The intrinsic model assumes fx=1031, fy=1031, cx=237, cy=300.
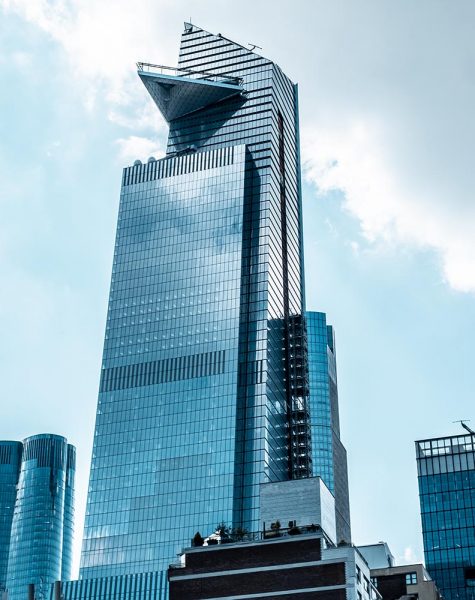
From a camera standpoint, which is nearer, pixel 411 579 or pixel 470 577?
pixel 411 579

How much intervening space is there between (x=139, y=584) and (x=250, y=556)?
107 metres

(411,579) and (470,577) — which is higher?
(470,577)

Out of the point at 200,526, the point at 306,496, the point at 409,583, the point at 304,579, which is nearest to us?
the point at 304,579

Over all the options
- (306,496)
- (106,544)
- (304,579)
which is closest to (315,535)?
(304,579)

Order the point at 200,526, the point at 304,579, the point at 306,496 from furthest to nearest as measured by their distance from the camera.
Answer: the point at 200,526 → the point at 306,496 → the point at 304,579

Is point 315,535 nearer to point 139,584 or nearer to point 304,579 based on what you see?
point 304,579

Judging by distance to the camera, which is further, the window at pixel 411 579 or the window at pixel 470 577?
the window at pixel 470 577

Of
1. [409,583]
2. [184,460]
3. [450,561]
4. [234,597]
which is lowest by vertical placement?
[234,597]

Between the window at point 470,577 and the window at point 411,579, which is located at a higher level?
the window at point 470,577

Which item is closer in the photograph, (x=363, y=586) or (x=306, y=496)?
(x=363, y=586)

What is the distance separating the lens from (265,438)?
648ft

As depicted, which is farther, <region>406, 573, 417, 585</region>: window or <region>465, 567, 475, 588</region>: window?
<region>465, 567, 475, 588</region>: window

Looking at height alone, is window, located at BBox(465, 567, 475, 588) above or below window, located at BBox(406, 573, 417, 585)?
above

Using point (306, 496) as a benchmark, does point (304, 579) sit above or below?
below
